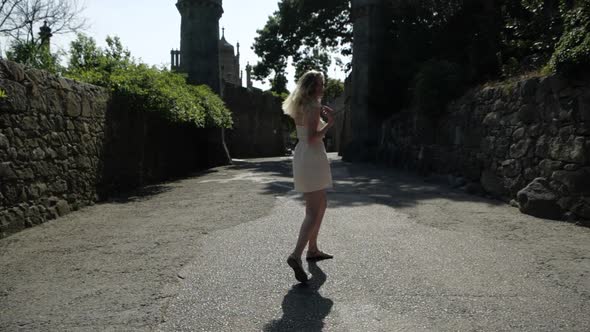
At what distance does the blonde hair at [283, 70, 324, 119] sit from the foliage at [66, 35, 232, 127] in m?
6.40

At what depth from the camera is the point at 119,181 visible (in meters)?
9.53

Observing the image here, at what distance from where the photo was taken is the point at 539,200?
6789 millimetres

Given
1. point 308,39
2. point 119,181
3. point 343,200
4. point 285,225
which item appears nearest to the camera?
point 285,225

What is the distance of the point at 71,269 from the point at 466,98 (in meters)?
8.97

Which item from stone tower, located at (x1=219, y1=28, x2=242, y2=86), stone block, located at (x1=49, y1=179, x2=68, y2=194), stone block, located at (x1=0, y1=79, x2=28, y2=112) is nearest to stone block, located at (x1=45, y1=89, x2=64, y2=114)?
stone block, located at (x1=0, y1=79, x2=28, y2=112)

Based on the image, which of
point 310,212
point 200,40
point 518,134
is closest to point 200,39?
point 200,40

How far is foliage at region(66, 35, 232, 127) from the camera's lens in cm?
973

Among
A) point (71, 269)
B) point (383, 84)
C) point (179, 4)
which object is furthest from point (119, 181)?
point (383, 84)

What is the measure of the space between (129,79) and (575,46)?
816 centimetres

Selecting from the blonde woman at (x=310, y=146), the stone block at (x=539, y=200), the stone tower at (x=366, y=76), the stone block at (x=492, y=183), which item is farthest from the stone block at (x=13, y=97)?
the stone tower at (x=366, y=76)

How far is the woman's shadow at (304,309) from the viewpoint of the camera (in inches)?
119

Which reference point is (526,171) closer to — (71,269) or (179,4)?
(71,269)

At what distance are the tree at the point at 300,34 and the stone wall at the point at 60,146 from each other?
1408cm

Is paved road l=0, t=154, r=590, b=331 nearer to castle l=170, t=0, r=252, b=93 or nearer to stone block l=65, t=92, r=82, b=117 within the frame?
stone block l=65, t=92, r=82, b=117
